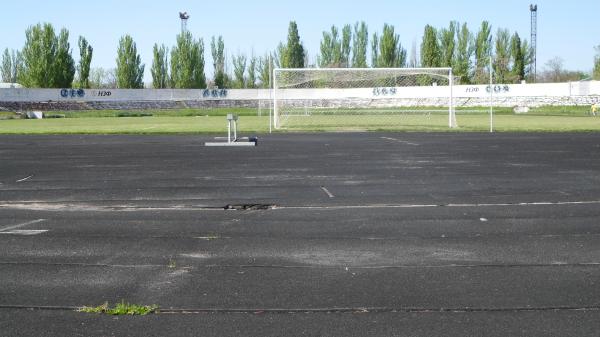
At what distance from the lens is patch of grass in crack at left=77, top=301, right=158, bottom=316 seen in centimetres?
568

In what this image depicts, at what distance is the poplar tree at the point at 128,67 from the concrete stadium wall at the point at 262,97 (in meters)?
5.36

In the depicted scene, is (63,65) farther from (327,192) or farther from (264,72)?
(327,192)

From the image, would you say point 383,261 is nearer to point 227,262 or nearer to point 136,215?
point 227,262

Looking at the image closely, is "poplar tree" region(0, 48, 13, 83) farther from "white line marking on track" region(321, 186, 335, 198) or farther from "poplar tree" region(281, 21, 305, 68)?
"white line marking on track" region(321, 186, 335, 198)

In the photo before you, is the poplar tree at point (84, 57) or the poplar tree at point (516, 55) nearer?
the poplar tree at point (84, 57)

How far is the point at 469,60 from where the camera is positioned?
8769 centimetres

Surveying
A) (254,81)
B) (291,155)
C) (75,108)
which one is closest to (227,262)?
(291,155)

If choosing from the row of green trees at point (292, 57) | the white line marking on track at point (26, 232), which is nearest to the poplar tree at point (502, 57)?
the row of green trees at point (292, 57)

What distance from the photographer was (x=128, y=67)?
3428 inches

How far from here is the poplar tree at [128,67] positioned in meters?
87.1

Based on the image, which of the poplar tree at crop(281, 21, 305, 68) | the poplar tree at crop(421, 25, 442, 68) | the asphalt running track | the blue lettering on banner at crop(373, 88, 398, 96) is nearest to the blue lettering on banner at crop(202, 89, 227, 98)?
the poplar tree at crop(281, 21, 305, 68)

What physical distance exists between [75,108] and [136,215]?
72.7 metres

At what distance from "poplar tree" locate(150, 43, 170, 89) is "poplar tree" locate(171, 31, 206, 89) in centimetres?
232

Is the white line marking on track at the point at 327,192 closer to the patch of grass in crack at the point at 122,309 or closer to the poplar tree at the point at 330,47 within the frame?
the patch of grass in crack at the point at 122,309
